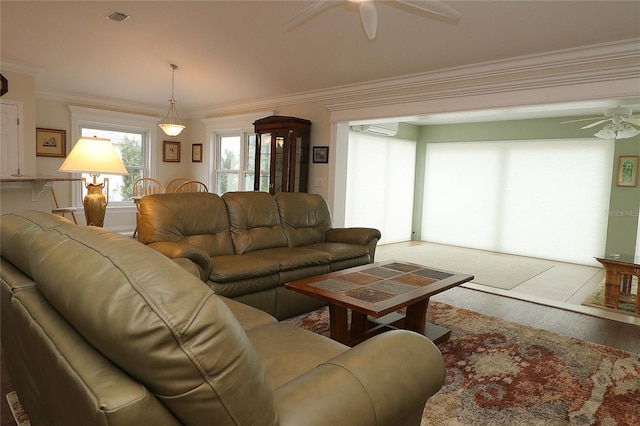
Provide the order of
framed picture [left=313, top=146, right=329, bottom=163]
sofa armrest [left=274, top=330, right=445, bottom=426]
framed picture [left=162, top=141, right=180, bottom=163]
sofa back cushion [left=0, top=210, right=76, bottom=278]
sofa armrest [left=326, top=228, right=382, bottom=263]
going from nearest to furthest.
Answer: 1. sofa armrest [left=274, top=330, right=445, bottom=426]
2. sofa back cushion [left=0, top=210, right=76, bottom=278]
3. sofa armrest [left=326, top=228, right=382, bottom=263]
4. framed picture [left=313, top=146, right=329, bottom=163]
5. framed picture [left=162, top=141, right=180, bottom=163]

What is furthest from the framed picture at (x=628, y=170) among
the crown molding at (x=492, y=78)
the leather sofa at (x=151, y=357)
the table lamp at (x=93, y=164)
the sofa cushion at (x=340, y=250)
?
the table lamp at (x=93, y=164)

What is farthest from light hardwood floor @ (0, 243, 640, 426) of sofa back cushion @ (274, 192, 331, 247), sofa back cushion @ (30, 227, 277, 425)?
sofa back cushion @ (30, 227, 277, 425)

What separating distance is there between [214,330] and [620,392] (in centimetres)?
254

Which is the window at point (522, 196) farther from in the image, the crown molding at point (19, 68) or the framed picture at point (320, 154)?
the crown molding at point (19, 68)

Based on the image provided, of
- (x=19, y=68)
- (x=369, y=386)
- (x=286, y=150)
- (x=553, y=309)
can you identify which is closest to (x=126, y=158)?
(x=19, y=68)

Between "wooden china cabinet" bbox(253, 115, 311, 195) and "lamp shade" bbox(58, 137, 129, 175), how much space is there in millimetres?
2938

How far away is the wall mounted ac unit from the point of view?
6.45 metres

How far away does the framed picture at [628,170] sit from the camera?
5.71 metres

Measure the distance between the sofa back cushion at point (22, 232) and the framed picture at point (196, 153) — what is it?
6.21 metres

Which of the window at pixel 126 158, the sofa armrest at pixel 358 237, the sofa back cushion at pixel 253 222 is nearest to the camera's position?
the sofa back cushion at pixel 253 222

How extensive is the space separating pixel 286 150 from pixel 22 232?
4326 millimetres

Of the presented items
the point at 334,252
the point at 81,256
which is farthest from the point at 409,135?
the point at 81,256

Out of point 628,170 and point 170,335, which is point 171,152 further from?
point 628,170

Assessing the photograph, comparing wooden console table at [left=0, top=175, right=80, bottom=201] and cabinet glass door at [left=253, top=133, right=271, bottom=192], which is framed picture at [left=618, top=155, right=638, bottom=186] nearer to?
cabinet glass door at [left=253, top=133, right=271, bottom=192]
